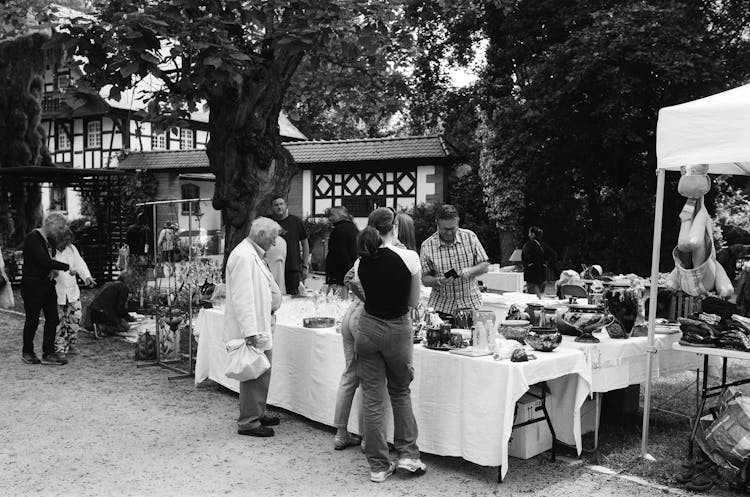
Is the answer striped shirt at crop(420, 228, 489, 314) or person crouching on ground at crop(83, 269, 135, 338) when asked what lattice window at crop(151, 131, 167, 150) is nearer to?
person crouching on ground at crop(83, 269, 135, 338)

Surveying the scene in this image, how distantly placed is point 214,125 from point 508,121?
10694 mm

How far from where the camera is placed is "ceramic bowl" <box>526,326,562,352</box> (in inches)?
173

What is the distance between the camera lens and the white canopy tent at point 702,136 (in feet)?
13.2

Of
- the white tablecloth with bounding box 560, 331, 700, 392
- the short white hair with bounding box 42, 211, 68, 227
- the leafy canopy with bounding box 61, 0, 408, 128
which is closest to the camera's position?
the white tablecloth with bounding box 560, 331, 700, 392

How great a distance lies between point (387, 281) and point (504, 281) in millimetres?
8101

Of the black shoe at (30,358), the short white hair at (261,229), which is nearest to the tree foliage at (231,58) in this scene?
the short white hair at (261,229)

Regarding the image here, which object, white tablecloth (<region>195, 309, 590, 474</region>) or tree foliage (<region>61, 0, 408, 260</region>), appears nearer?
white tablecloth (<region>195, 309, 590, 474</region>)

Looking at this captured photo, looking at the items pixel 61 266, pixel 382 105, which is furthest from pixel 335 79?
pixel 61 266

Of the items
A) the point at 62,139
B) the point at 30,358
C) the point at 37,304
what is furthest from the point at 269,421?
the point at 62,139

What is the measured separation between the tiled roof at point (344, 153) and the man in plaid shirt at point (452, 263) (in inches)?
620

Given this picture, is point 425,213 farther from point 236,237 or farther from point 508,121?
point 236,237

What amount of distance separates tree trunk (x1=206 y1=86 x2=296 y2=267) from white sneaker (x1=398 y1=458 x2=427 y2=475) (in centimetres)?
472

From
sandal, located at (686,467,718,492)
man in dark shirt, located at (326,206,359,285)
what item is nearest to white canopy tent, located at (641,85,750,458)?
sandal, located at (686,467,718,492)

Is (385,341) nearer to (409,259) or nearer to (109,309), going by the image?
(409,259)
